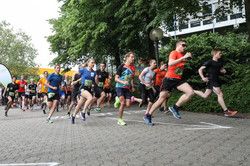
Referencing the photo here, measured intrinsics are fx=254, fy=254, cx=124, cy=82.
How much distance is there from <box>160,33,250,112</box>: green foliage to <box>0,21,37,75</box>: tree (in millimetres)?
46091

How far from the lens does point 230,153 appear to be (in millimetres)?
3816

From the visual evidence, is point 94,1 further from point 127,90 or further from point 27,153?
point 27,153

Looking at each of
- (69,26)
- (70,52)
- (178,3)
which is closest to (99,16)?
(69,26)

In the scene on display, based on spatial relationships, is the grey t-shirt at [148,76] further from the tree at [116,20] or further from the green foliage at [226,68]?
the tree at [116,20]

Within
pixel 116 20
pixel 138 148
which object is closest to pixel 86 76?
pixel 138 148

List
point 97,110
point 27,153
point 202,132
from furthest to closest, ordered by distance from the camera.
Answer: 1. point 97,110
2. point 202,132
3. point 27,153

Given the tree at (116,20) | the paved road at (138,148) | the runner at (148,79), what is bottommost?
the paved road at (138,148)

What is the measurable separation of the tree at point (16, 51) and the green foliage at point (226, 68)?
46.1 meters

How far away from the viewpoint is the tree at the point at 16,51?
2048 inches

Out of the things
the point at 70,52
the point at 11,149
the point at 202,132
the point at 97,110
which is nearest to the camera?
the point at 11,149

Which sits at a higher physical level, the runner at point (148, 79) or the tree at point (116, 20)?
the tree at point (116, 20)

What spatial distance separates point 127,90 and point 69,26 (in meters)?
10.2

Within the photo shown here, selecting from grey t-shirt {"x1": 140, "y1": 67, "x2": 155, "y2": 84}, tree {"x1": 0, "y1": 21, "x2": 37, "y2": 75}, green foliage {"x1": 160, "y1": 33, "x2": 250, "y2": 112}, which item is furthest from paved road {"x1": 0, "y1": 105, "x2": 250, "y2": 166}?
tree {"x1": 0, "y1": 21, "x2": 37, "y2": 75}

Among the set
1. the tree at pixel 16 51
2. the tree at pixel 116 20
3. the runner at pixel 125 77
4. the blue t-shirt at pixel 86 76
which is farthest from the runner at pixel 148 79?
the tree at pixel 16 51
